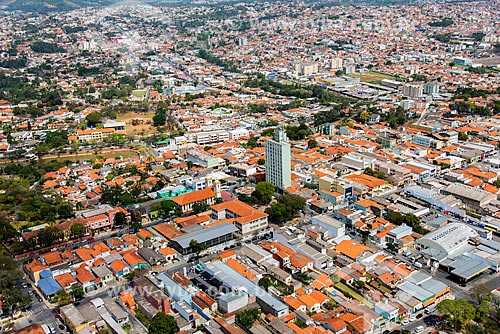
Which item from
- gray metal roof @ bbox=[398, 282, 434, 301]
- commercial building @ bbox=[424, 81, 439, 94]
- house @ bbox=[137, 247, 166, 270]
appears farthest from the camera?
commercial building @ bbox=[424, 81, 439, 94]

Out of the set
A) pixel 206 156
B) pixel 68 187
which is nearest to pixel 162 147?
pixel 206 156

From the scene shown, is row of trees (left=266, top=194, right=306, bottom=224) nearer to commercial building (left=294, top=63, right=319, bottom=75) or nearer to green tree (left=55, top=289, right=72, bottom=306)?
green tree (left=55, top=289, right=72, bottom=306)

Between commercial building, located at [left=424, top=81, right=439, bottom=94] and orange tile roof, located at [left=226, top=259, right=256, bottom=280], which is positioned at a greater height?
orange tile roof, located at [left=226, top=259, right=256, bottom=280]

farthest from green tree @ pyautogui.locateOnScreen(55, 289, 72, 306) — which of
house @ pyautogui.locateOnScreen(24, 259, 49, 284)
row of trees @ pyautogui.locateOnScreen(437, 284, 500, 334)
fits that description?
row of trees @ pyautogui.locateOnScreen(437, 284, 500, 334)

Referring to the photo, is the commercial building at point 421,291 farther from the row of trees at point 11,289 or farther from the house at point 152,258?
the row of trees at point 11,289

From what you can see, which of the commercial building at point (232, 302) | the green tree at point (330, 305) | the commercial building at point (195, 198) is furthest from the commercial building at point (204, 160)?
the green tree at point (330, 305)
